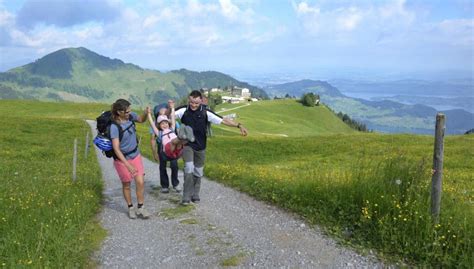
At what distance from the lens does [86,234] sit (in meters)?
8.18

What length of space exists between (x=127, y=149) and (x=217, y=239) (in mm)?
3173

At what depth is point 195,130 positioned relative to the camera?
10281 mm

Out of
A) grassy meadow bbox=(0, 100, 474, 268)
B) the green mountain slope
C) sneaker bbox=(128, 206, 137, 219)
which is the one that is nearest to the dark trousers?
grassy meadow bbox=(0, 100, 474, 268)

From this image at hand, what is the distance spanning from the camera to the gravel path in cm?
693

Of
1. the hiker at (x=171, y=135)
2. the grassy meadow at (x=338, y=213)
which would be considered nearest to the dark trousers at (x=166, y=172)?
the hiker at (x=171, y=135)

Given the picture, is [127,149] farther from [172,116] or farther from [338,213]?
[338,213]

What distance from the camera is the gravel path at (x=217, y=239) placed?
6926 mm

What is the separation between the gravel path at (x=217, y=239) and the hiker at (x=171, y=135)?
1513 millimetres

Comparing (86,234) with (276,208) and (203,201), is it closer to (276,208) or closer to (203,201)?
(203,201)

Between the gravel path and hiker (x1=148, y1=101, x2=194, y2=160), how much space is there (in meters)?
1.51

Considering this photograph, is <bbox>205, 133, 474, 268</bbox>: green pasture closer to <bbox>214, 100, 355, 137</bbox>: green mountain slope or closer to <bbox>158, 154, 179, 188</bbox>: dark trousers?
<bbox>158, 154, 179, 188</bbox>: dark trousers

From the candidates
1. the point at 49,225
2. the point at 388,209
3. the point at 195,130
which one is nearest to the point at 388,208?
the point at 388,209

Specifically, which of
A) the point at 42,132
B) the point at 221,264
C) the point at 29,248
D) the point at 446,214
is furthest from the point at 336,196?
the point at 42,132

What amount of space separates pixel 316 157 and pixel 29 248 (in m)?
21.0
